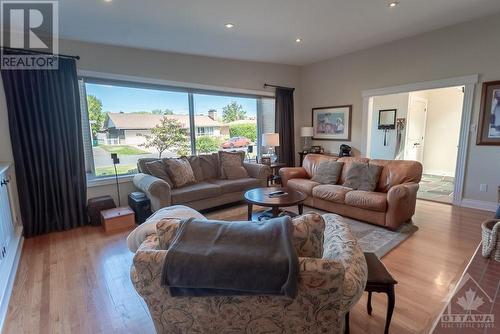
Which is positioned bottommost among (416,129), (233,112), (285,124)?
(416,129)

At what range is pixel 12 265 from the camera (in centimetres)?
236

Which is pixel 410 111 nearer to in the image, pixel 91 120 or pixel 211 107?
pixel 211 107

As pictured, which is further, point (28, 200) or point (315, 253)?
point (28, 200)

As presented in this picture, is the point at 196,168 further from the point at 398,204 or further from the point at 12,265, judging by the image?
the point at 398,204

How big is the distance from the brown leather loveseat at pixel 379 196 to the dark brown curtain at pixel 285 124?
1.64m

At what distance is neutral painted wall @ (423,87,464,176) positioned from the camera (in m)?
6.24

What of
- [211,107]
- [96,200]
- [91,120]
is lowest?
[96,200]

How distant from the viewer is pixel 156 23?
318 cm

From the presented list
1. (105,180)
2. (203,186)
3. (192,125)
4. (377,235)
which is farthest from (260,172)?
(105,180)

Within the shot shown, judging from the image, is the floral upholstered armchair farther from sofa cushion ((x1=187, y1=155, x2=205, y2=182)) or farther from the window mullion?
the window mullion

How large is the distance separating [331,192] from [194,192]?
198 centimetres

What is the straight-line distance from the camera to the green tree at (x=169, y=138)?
4.39 m

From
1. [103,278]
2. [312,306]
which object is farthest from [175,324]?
[103,278]

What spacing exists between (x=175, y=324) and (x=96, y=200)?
3069mm
